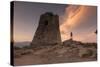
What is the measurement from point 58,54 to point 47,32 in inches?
11.9

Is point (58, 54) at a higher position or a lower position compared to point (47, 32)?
lower

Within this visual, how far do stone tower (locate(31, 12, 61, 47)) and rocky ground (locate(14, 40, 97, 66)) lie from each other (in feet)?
0.22

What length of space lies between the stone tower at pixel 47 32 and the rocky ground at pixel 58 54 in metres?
0.07

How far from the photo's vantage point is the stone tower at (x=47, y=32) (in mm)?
2545

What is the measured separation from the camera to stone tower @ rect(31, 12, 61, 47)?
254cm

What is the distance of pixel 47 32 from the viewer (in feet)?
8.52

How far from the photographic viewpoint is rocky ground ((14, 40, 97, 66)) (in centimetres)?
247

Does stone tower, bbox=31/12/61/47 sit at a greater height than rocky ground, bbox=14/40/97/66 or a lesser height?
greater

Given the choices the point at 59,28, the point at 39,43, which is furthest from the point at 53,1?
the point at 39,43

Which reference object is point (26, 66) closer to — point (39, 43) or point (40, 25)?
point (39, 43)

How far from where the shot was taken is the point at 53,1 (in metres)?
2.64

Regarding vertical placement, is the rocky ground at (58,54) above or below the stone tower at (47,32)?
below
